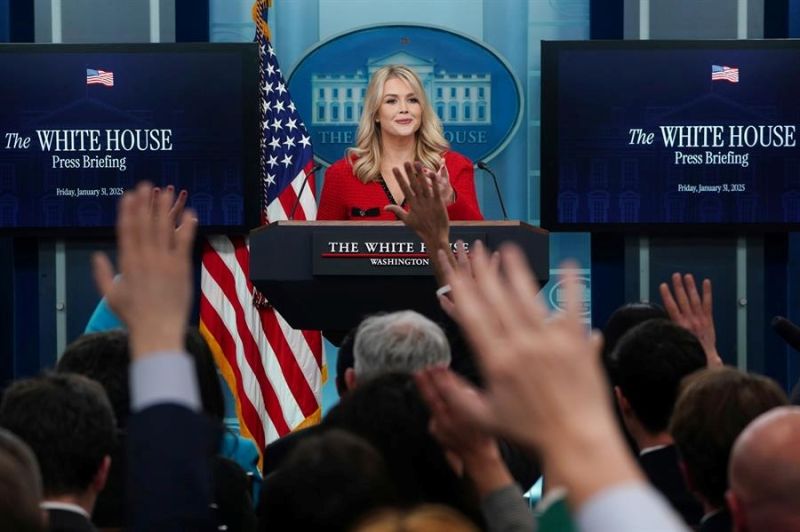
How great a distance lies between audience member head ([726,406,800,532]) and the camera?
1.67m

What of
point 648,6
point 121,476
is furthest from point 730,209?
point 121,476

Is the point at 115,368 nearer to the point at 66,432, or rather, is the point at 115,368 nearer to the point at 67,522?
the point at 66,432

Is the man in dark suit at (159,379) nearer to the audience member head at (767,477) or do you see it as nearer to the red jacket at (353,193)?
the audience member head at (767,477)

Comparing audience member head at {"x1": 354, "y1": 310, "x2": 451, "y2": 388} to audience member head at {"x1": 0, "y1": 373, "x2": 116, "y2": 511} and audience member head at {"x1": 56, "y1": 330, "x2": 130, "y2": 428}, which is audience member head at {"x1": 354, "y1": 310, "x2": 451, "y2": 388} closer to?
audience member head at {"x1": 56, "y1": 330, "x2": 130, "y2": 428}

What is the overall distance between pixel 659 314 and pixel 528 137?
3899 mm

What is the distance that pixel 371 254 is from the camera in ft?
13.8

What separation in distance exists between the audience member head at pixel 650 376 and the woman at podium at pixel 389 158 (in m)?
2.06

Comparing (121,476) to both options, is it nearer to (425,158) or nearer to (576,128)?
(425,158)

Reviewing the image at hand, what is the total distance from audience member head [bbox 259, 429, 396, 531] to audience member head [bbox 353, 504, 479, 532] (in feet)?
0.93

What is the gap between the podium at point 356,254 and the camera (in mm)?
4172

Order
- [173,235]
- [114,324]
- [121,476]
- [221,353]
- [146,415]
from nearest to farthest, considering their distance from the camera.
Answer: [146,415]
[173,235]
[121,476]
[114,324]
[221,353]

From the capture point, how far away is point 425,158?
5426 mm

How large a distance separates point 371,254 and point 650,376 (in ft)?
4.71

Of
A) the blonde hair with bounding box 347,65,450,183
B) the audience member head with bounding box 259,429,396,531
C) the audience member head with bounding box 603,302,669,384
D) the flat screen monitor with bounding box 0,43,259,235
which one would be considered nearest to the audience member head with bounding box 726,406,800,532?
the audience member head with bounding box 259,429,396,531
